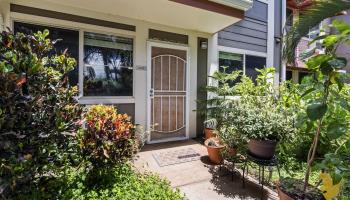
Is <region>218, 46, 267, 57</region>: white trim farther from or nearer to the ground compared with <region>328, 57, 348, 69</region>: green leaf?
farther from the ground

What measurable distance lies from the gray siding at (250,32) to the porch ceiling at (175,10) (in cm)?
116

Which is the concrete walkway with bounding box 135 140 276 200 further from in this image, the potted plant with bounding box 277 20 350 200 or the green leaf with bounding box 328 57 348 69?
the green leaf with bounding box 328 57 348 69

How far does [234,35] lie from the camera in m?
6.33

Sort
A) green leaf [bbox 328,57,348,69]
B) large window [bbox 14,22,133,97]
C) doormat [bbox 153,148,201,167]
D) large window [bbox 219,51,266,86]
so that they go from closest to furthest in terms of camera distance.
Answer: green leaf [bbox 328,57,348,69] → doormat [bbox 153,148,201,167] → large window [bbox 14,22,133,97] → large window [bbox 219,51,266,86]

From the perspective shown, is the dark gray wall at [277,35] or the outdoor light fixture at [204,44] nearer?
the outdoor light fixture at [204,44]

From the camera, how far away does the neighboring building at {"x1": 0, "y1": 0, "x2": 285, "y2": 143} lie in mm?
4035

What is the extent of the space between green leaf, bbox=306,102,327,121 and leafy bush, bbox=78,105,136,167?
2.07m

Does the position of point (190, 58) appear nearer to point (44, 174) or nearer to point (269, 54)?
point (269, 54)

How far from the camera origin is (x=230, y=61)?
6.37m

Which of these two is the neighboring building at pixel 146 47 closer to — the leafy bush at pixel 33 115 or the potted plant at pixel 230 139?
the leafy bush at pixel 33 115

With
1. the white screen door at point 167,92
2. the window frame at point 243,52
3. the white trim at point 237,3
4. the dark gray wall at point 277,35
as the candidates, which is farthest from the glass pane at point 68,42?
the dark gray wall at point 277,35

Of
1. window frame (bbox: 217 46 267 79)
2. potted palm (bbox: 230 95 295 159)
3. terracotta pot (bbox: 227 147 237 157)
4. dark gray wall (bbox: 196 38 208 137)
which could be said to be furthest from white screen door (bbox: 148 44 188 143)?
potted palm (bbox: 230 95 295 159)

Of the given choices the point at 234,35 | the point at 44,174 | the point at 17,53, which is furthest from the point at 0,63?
the point at 234,35

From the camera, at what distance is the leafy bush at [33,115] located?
203 cm
